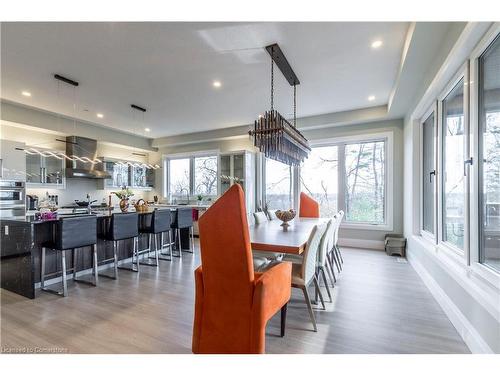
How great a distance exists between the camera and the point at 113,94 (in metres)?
4.19

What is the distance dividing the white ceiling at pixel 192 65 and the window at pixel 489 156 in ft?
3.11

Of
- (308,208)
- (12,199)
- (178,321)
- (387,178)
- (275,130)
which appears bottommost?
(178,321)

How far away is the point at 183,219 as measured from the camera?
4617mm

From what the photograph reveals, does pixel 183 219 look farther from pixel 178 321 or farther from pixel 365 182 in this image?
pixel 365 182

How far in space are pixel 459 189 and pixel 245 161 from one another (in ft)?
14.4

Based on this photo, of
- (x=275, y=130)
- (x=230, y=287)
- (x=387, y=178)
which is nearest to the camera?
Answer: (x=230, y=287)

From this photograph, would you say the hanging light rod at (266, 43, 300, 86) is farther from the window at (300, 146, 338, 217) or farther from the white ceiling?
the window at (300, 146, 338, 217)

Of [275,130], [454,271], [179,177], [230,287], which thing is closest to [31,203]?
[179,177]

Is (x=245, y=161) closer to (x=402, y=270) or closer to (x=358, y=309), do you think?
(x=402, y=270)

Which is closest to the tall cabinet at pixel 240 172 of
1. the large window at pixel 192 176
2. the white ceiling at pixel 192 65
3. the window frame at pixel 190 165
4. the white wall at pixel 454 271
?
the window frame at pixel 190 165

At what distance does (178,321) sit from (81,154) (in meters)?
5.15

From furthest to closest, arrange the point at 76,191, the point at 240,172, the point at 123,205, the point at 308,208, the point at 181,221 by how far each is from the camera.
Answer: the point at 240,172 < the point at 76,191 < the point at 308,208 < the point at 181,221 < the point at 123,205
